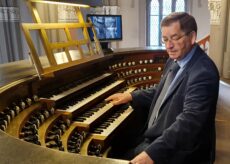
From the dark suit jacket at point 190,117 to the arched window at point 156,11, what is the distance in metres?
7.25

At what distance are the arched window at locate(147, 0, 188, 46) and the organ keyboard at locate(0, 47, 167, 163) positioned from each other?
20.2 ft

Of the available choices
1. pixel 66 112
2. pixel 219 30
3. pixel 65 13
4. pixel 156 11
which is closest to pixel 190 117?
pixel 66 112

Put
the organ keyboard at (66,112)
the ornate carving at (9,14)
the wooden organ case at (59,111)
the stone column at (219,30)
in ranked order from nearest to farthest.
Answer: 1. the wooden organ case at (59,111)
2. the organ keyboard at (66,112)
3. the stone column at (219,30)
4. the ornate carving at (9,14)

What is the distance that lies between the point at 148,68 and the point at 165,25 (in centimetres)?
209

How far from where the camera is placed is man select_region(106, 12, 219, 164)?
1.24 meters

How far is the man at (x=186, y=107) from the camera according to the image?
1.24 metres

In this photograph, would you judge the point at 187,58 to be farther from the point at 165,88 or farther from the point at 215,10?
the point at 215,10

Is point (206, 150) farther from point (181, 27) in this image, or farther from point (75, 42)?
point (75, 42)

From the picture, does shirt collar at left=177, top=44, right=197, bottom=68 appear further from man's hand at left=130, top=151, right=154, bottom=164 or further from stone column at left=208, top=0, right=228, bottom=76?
stone column at left=208, top=0, right=228, bottom=76

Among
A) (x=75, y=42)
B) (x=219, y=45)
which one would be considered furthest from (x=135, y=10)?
(x=75, y=42)

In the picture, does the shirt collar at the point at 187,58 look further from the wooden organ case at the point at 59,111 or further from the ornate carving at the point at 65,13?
the ornate carving at the point at 65,13

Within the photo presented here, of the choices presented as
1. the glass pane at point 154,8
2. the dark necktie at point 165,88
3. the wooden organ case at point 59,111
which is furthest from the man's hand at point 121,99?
the glass pane at point 154,8

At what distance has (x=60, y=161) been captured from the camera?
0.81m

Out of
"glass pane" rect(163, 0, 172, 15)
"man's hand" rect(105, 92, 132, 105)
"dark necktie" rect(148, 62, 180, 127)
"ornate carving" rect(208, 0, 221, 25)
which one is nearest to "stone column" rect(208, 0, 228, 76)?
"ornate carving" rect(208, 0, 221, 25)
